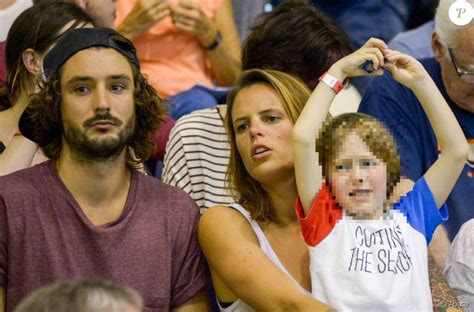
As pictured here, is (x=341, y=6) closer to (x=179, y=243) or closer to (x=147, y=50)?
(x=147, y=50)

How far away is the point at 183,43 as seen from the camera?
4238mm

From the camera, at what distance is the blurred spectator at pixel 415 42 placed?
429 centimetres

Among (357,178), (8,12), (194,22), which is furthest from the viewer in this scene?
(194,22)

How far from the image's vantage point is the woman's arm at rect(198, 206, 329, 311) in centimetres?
281

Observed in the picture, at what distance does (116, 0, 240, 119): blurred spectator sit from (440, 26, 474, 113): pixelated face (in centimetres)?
88

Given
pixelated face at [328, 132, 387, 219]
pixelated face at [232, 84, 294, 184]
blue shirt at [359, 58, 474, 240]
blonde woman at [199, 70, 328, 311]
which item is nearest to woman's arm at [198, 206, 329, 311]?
blonde woman at [199, 70, 328, 311]

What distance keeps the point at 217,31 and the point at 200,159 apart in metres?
0.89

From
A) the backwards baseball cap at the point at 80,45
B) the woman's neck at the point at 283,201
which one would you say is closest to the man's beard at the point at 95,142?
the backwards baseball cap at the point at 80,45

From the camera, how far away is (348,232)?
2723 mm

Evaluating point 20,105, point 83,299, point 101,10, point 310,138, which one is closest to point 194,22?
point 101,10

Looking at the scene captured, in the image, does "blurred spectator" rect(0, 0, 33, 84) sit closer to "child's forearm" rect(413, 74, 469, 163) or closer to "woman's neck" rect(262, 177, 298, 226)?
"woman's neck" rect(262, 177, 298, 226)

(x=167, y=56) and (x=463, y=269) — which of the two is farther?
(x=167, y=56)

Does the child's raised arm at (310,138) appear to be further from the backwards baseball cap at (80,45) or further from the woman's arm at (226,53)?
the woman's arm at (226,53)

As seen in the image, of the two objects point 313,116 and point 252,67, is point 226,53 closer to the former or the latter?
point 252,67
